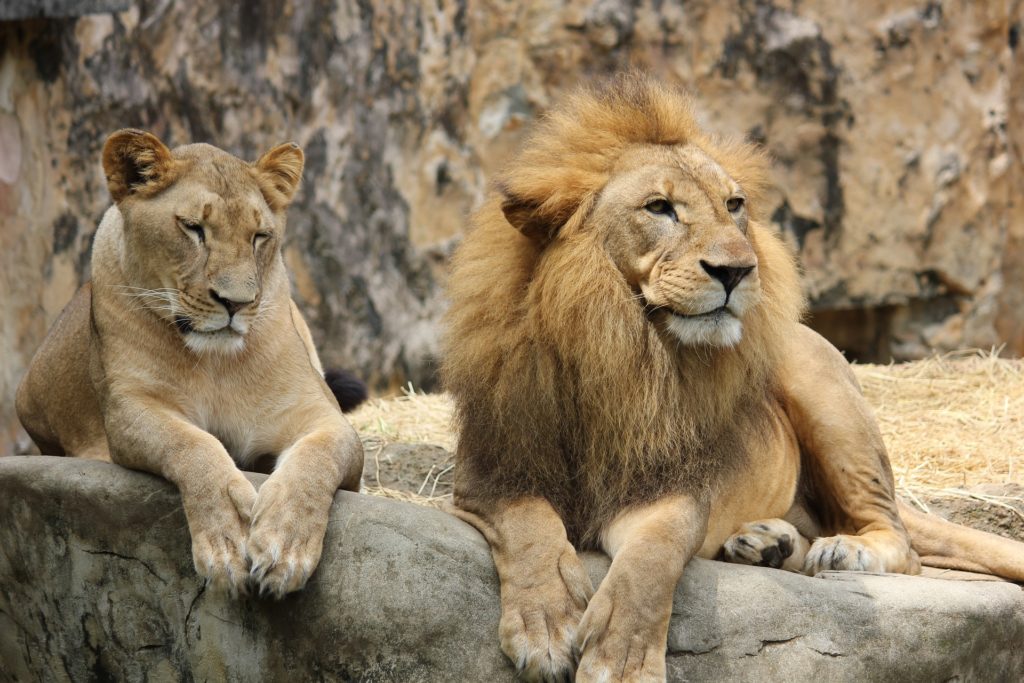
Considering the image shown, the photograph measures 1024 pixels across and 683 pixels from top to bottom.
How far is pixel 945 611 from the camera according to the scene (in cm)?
342

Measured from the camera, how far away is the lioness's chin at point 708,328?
3.29m

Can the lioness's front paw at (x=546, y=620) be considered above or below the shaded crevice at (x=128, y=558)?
below

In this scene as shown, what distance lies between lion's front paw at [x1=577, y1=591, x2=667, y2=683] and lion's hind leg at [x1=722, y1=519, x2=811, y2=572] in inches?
25.9

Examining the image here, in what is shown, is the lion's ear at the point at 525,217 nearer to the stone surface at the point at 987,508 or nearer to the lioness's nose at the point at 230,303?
the lioness's nose at the point at 230,303

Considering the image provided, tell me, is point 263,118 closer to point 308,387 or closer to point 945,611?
point 308,387

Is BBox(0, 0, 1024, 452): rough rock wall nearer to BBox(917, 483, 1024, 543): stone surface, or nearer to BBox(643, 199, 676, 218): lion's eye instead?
BBox(917, 483, 1024, 543): stone surface

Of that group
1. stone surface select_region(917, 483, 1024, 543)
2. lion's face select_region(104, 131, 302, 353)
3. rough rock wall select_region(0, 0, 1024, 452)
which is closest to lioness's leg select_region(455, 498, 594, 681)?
lion's face select_region(104, 131, 302, 353)

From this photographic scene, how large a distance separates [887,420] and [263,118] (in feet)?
10.1

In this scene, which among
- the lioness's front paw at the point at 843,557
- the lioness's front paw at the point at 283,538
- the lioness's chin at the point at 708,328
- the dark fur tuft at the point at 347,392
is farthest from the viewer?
the dark fur tuft at the point at 347,392

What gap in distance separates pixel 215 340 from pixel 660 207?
44.5 inches

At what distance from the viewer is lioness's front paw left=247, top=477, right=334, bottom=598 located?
2908 millimetres

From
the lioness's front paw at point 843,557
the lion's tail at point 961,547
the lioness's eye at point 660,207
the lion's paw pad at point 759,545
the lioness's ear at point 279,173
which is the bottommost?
the lion's tail at point 961,547

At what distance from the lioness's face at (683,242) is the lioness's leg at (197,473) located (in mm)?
1067

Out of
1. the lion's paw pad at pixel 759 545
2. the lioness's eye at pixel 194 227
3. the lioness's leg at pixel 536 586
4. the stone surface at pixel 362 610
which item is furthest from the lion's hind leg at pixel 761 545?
the lioness's eye at pixel 194 227
